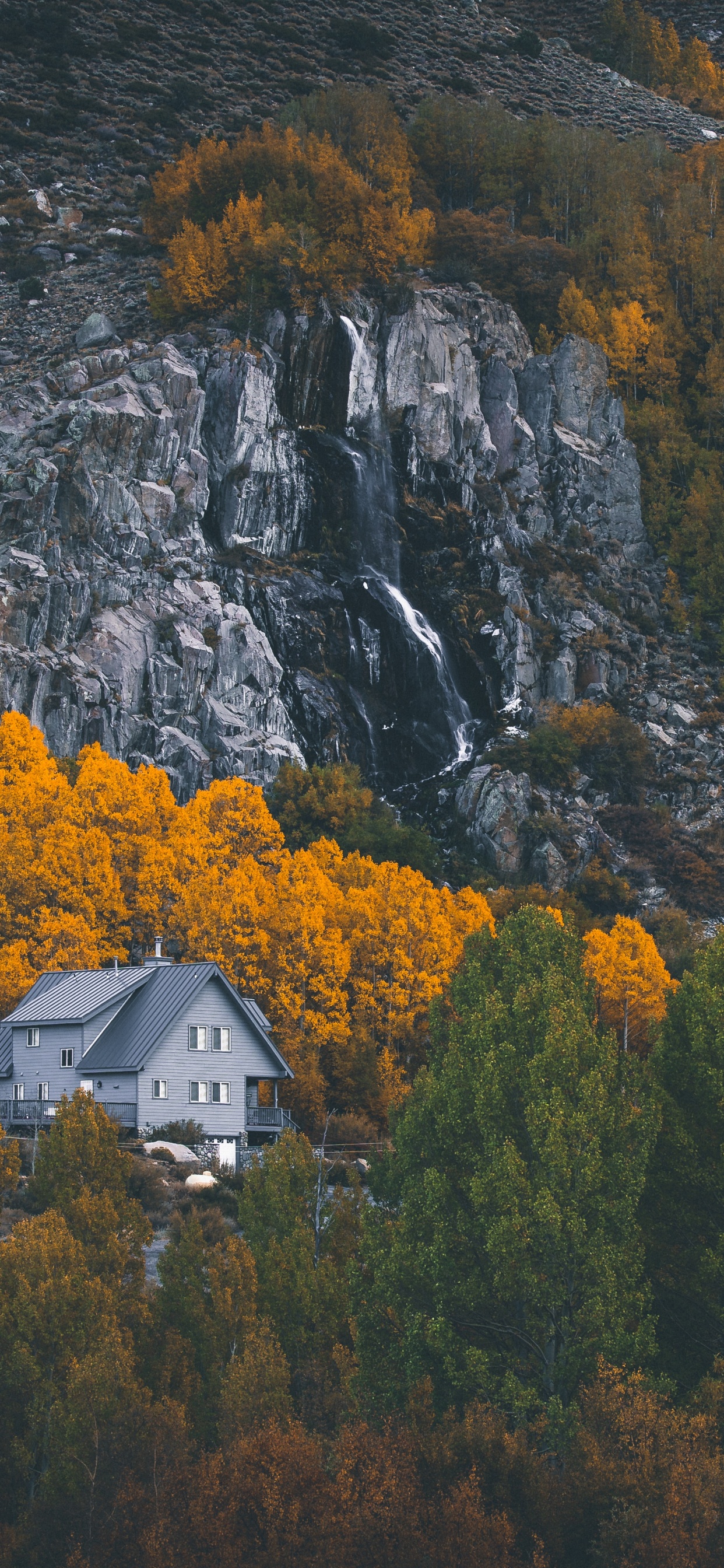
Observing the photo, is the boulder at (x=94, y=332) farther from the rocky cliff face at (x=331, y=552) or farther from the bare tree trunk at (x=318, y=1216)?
the bare tree trunk at (x=318, y=1216)

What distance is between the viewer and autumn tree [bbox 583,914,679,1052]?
245 feet

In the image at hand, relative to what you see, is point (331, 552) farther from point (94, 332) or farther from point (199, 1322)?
point (199, 1322)

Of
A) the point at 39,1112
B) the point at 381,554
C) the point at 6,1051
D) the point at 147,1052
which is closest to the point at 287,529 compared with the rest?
the point at 381,554

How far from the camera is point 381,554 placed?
11356 cm

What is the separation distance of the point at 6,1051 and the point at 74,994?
371 cm

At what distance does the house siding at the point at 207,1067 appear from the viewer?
186 feet

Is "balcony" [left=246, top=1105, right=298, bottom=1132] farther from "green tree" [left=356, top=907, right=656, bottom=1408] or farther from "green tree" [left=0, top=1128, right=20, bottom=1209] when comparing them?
"green tree" [left=356, top=907, right=656, bottom=1408]

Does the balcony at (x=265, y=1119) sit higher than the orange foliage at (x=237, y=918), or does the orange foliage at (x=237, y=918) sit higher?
the orange foliage at (x=237, y=918)

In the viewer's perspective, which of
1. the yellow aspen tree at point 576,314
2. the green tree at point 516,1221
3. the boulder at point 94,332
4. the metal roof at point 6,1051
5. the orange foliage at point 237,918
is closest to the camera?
the green tree at point 516,1221

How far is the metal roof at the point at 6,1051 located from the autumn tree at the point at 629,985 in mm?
26922

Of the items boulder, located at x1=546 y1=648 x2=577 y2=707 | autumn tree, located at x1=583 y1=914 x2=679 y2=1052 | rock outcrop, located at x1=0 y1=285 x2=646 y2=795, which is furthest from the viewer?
boulder, located at x1=546 y1=648 x2=577 y2=707

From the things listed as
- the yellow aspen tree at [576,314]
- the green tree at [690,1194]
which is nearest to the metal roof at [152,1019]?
the green tree at [690,1194]

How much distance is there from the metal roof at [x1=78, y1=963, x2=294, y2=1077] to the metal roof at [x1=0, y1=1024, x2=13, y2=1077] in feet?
13.2

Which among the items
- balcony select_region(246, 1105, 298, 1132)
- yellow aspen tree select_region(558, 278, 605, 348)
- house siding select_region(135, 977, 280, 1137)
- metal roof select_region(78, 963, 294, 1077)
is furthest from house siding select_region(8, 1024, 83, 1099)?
yellow aspen tree select_region(558, 278, 605, 348)
